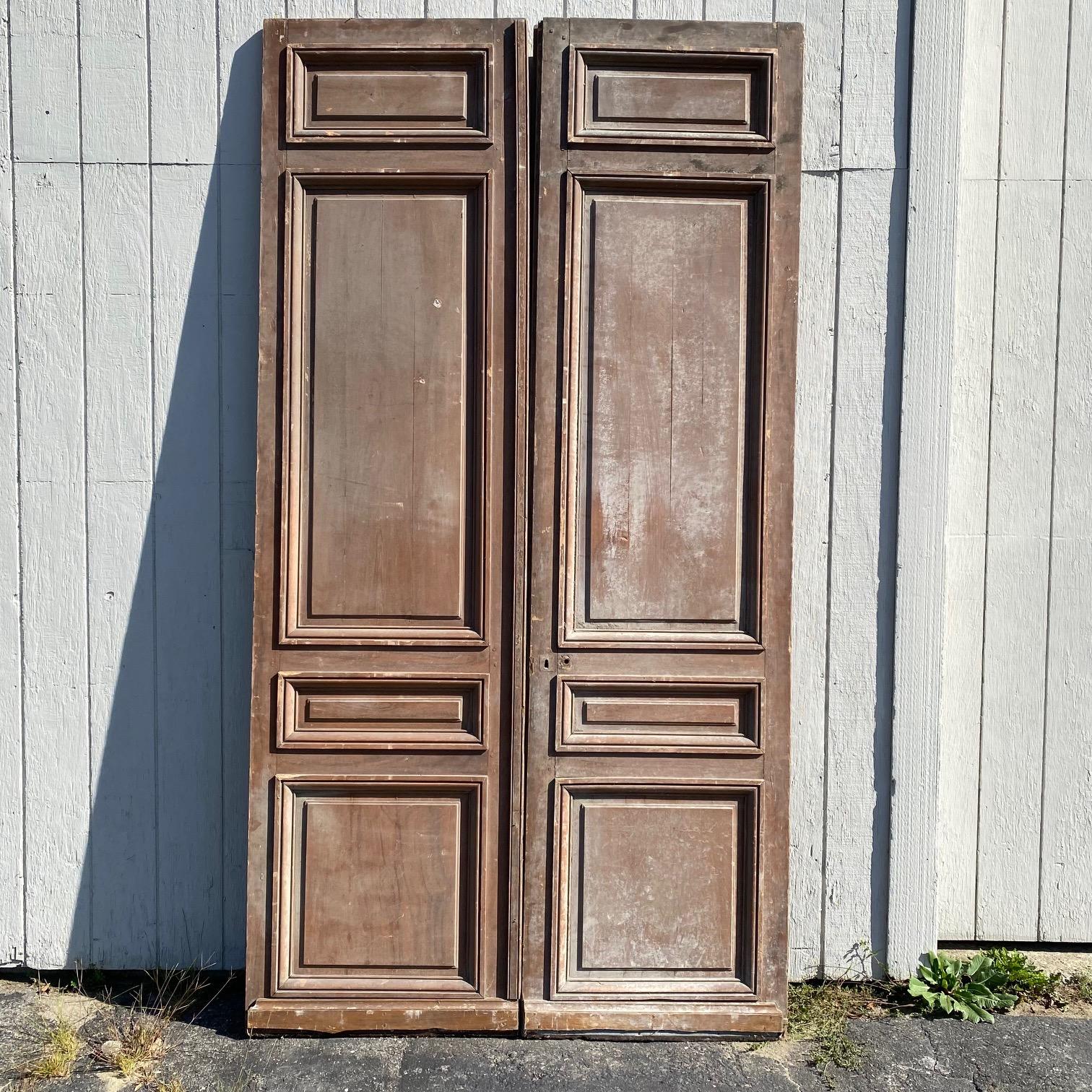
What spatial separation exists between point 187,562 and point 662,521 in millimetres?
1596

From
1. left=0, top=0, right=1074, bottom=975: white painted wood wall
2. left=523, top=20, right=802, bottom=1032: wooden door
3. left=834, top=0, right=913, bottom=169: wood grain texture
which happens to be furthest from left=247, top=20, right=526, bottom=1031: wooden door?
left=834, top=0, right=913, bottom=169: wood grain texture

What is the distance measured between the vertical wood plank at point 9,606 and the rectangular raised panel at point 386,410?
997 millimetres

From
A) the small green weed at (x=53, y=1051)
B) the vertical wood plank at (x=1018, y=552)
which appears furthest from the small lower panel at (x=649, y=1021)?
the small green weed at (x=53, y=1051)

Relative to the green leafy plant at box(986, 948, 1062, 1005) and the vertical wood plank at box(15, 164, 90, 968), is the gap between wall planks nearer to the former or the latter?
the vertical wood plank at box(15, 164, 90, 968)

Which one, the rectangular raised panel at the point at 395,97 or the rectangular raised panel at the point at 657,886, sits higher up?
the rectangular raised panel at the point at 395,97

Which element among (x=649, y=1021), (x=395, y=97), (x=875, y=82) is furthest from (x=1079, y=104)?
(x=649, y=1021)

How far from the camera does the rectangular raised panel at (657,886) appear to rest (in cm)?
271

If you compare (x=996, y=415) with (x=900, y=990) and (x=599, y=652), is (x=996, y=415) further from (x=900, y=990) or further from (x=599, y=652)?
(x=900, y=990)

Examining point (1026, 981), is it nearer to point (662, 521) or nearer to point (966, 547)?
point (966, 547)

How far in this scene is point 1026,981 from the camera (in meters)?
2.86

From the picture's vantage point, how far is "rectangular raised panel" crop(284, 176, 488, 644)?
106 inches

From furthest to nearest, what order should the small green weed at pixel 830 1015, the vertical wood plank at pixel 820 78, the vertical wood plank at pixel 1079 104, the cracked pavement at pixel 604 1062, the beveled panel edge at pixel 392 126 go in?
the vertical wood plank at pixel 1079 104, the vertical wood plank at pixel 820 78, the beveled panel edge at pixel 392 126, the small green weed at pixel 830 1015, the cracked pavement at pixel 604 1062

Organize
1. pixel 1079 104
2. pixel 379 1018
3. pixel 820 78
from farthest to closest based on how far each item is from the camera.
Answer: pixel 1079 104, pixel 820 78, pixel 379 1018

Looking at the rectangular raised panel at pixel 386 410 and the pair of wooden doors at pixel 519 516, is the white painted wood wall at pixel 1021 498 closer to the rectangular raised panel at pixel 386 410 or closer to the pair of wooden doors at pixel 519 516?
the pair of wooden doors at pixel 519 516
